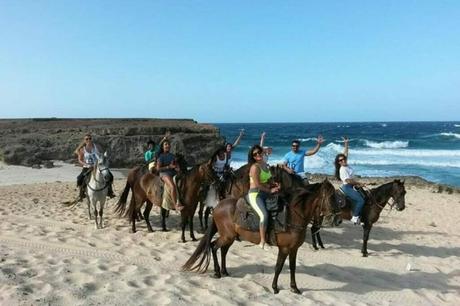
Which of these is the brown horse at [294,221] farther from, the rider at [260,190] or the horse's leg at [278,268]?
the rider at [260,190]

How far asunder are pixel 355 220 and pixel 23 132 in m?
26.1

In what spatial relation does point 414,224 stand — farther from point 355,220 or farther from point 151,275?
point 151,275

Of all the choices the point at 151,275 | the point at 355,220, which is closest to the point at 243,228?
the point at 151,275

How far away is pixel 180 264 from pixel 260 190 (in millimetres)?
1994

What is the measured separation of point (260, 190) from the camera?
6777 mm

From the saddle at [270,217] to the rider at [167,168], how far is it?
281cm

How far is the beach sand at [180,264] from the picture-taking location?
5.89 m

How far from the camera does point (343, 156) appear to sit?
376 inches

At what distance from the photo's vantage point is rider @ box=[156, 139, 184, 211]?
31.4ft

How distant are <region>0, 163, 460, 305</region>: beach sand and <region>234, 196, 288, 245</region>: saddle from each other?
0.85m

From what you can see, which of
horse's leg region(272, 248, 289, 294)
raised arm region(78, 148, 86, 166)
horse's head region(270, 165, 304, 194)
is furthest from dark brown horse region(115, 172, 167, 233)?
horse's leg region(272, 248, 289, 294)

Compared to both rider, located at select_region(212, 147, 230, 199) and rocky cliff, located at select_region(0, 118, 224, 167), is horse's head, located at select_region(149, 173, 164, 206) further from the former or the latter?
rocky cliff, located at select_region(0, 118, 224, 167)

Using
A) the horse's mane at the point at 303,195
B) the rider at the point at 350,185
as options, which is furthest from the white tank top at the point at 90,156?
the horse's mane at the point at 303,195

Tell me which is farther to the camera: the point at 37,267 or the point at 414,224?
the point at 414,224
